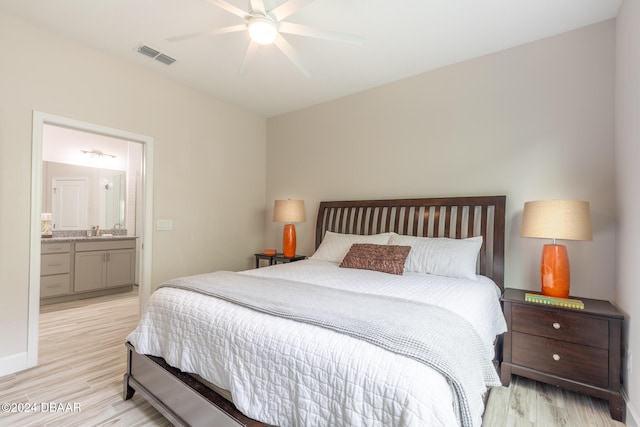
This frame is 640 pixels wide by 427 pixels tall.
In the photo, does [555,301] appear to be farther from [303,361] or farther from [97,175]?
[97,175]

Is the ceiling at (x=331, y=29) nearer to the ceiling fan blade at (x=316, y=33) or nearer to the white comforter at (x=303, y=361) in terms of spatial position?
the ceiling fan blade at (x=316, y=33)

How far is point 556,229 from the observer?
209 centimetres

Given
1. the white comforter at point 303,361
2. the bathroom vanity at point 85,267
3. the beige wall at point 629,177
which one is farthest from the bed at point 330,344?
the bathroom vanity at point 85,267

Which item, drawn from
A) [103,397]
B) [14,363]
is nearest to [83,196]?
[14,363]

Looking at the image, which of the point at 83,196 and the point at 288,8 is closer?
the point at 288,8

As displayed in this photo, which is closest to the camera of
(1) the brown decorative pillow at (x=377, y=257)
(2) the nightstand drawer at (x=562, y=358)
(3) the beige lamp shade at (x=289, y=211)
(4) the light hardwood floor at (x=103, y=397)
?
(4) the light hardwood floor at (x=103, y=397)

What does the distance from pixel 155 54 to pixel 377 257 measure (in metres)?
2.78

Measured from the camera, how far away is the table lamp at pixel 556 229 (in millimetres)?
2076

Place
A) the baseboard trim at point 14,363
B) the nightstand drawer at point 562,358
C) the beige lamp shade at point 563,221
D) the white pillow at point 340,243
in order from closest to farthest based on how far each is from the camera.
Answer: the nightstand drawer at point 562,358 < the beige lamp shade at point 563,221 < the baseboard trim at point 14,363 < the white pillow at point 340,243

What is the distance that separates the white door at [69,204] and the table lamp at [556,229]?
6150 mm

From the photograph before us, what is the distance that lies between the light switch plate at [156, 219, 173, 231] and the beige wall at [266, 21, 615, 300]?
187cm

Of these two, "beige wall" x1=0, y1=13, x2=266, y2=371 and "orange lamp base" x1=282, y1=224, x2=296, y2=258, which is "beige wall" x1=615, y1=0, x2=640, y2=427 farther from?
"beige wall" x1=0, y1=13, x2=266, y2=371

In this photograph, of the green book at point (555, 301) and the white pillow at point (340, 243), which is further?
the white pillow at point (340, 243)

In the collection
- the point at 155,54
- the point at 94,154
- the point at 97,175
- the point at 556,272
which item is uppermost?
the point at 155,54
